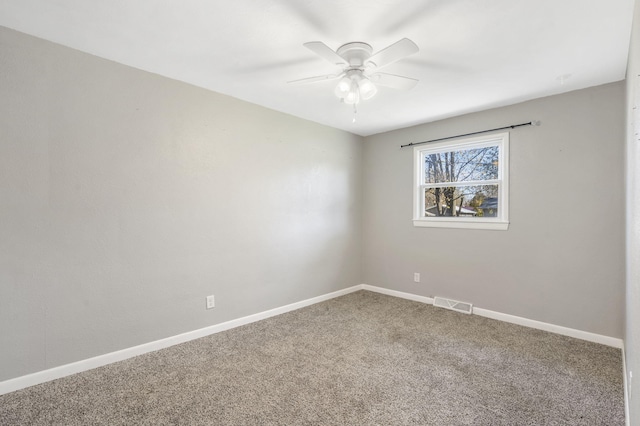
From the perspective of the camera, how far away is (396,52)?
1.87m

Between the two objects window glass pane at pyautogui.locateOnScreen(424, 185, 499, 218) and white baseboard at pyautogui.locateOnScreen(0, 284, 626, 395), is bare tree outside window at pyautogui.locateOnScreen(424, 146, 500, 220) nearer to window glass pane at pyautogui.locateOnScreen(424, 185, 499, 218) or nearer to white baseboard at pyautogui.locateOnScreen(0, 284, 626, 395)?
window glass pane at pyautogui.locateOnScreen(424, 185, 499, 218)

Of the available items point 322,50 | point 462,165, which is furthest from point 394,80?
point 462,165

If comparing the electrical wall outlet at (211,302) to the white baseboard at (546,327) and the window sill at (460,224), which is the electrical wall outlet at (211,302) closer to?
the white baseboard at (546,327)

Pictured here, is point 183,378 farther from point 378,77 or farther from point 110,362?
point 378,77

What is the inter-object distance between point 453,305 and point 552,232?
1357 mm

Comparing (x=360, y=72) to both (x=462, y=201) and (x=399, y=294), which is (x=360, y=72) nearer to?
(x=462, y=201)

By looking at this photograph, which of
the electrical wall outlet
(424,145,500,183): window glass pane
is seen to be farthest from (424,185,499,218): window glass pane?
the electrical wall outlet

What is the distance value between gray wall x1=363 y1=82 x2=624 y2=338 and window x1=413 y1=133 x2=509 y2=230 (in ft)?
0.35

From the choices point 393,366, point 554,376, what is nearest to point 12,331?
point 393,366

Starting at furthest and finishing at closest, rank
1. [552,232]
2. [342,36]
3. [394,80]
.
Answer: [552,232]
[394,80]
[342,36]

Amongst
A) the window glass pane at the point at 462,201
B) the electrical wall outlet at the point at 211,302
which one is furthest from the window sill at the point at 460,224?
the electrical wall outlet at the point at 211,302

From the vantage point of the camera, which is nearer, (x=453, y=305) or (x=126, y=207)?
(x=126, y=207)

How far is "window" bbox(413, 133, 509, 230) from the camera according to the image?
3486 millimetres

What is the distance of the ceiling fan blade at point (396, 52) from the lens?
1759mm
